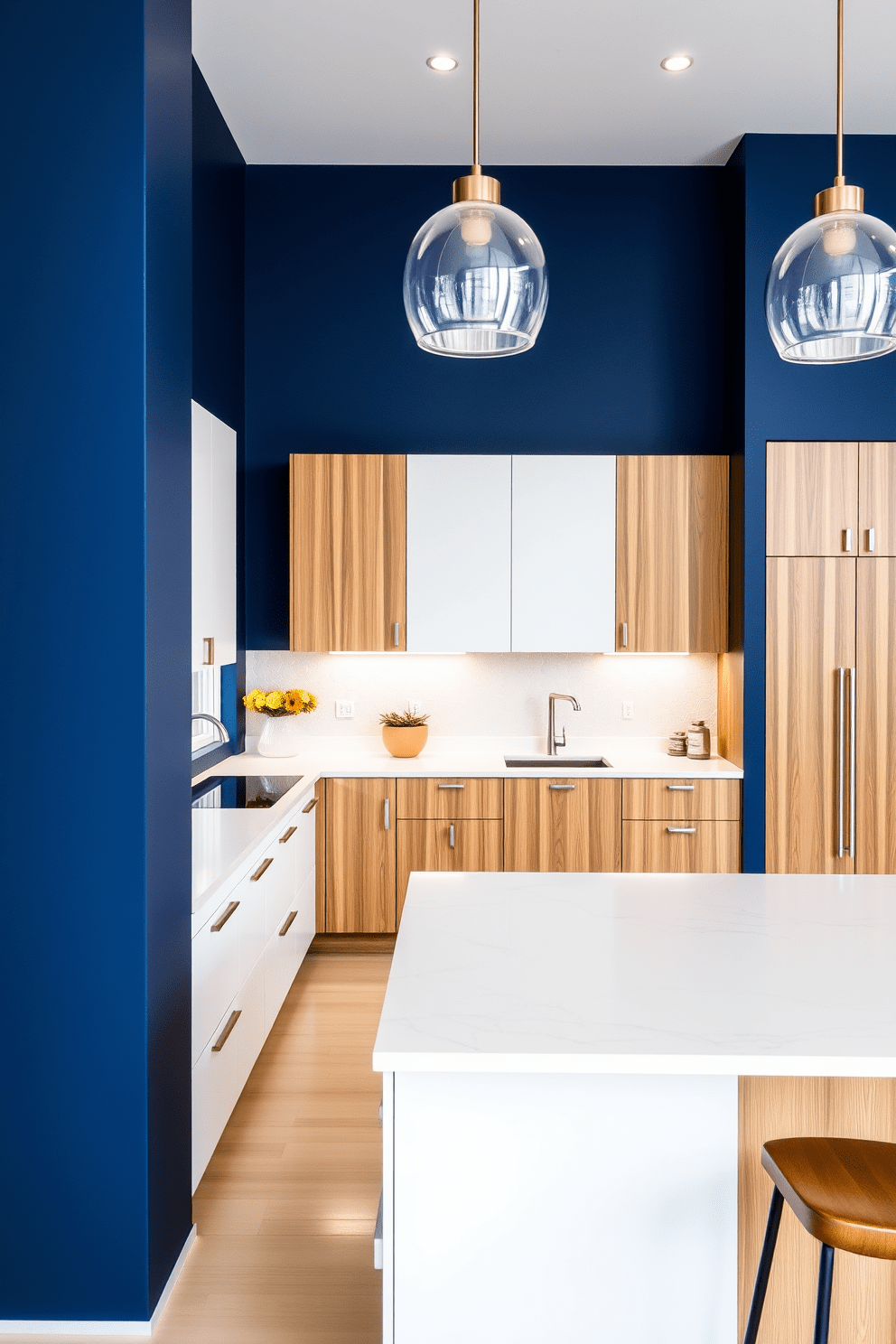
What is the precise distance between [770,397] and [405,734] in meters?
2.16

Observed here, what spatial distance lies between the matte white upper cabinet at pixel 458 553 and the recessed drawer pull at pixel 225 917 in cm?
184

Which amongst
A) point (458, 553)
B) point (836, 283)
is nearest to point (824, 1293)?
point (836, 283)

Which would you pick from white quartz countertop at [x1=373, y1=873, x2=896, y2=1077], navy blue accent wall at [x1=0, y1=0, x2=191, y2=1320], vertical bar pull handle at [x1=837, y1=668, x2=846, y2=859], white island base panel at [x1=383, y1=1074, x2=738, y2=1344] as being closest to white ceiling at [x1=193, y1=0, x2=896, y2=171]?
navy blue accent wall at [x1=0, y1=0, x2=191, y2=1320]

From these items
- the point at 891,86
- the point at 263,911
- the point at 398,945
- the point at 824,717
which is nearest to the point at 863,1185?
the point at 398,945

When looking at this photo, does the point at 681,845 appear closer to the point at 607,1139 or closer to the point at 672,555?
the point at 672,555

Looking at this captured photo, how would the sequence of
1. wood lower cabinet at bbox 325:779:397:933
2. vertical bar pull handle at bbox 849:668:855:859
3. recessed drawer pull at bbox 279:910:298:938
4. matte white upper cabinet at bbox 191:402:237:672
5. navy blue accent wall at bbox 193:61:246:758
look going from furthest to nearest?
wood lower cabinet at bbox 325:779:397:933
vertical bar pull handle at bbox 849:668:855:859
navy blue accent wall at bbox 193:61:246:758
recessed drawer pull at bbox 279:910:298:938
matte white upper cabinet at bbox 191:402:237:672

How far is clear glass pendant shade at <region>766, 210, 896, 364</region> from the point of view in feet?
5.12

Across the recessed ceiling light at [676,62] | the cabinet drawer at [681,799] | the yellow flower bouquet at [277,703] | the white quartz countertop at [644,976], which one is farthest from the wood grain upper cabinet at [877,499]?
the yellow flower bouquet at [277,703]

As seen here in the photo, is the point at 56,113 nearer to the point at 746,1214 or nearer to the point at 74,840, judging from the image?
the point at 74,840

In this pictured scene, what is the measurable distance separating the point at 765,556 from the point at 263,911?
2.52 m

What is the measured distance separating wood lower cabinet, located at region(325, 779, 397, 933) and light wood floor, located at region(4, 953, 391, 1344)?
61cm

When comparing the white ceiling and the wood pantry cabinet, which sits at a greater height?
the white ceiling

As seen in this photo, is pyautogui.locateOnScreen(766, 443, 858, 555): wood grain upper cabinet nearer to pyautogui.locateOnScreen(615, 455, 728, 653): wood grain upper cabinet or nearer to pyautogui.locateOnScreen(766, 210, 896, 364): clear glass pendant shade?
pyautogui.locateOnScreen(615, 455, 728, 653): wood grain upper cabinet

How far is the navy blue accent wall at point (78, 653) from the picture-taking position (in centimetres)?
198
